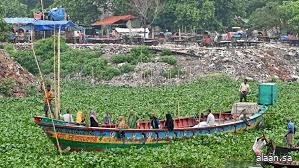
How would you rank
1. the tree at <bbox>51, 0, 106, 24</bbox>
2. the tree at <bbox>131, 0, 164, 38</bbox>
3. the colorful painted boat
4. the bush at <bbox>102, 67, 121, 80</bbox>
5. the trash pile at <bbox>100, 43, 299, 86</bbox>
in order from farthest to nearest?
the tree at <bbox>51, 0, 106, 24</bbox>, the tree at <bbox>131, 0, 164, 38</bbox>, the bush at <bbox>102, 67, 121, 80</bbox>, the trash pile at <bbox>100, 43, 299, 86</bbox>, the colorful painted boat

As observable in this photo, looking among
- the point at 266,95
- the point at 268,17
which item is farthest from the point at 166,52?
the point at 266,95

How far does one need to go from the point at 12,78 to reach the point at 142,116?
1342 centimetres

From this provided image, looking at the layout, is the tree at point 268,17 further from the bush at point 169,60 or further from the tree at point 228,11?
the bush at point 169,60

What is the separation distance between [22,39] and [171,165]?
40.4 m

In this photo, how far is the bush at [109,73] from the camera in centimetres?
5125

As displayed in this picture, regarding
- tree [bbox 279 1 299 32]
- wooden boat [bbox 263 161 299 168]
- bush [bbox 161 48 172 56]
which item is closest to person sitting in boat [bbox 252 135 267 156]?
wooden boat [bbox 263 161 299 168]

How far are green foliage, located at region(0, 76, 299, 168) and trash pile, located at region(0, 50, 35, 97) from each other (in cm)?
164

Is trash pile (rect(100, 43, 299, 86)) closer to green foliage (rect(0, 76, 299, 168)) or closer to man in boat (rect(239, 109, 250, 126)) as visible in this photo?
green foliage (rect(0, 76, 299, 168))

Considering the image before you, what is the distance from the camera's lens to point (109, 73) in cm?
5141

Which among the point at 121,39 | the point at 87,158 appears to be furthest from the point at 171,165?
the point at 121,39

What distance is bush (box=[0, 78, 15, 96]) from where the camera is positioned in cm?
4216

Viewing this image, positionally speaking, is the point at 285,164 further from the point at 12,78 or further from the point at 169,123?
the point at 12,78

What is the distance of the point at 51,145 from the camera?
25312 millimetres

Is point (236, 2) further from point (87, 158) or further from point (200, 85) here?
point (87, 158)
